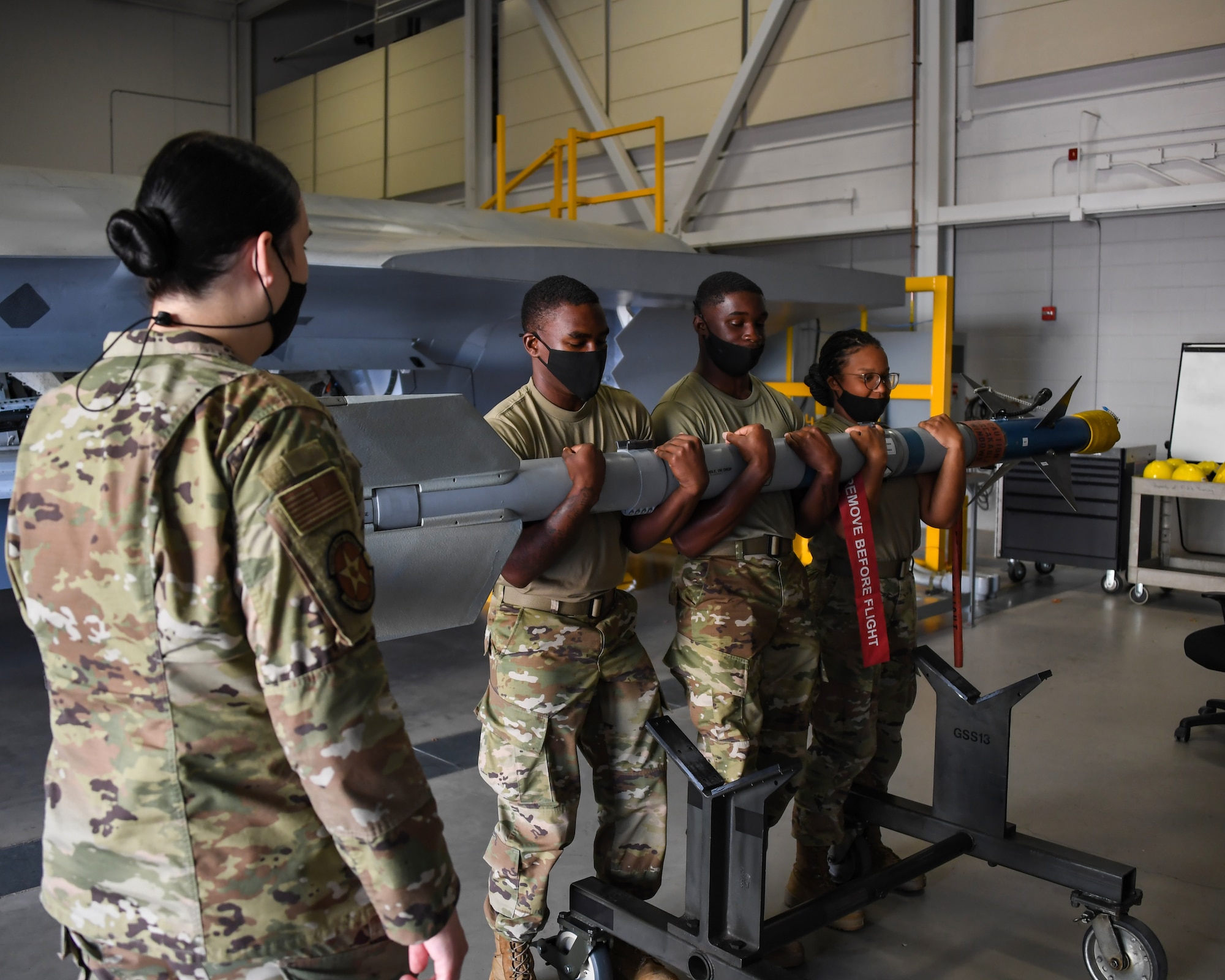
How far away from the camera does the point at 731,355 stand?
9.37 feet

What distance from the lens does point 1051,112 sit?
8.57m

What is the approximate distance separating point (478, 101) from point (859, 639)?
12224 millimetres

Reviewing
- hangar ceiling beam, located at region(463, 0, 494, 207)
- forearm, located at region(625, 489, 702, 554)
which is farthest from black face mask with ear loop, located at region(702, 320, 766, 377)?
hangar ceiling beam, located at region(463, 0, 494, 207)

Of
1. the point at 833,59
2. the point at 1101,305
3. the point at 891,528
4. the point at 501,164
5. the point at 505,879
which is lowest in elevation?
the point at 505,879

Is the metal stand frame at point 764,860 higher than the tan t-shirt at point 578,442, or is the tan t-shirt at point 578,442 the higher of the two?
the tan t-shirt at point 578,442

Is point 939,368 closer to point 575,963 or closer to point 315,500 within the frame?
point 575,963

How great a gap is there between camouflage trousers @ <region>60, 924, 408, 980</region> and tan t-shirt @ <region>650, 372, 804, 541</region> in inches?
62.0

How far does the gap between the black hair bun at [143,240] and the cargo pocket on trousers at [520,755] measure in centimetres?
144

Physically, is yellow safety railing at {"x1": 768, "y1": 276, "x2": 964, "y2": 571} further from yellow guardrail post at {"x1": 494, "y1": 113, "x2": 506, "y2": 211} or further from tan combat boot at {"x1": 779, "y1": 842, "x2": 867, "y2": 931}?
tan combat boot at {"x1": 779, "y1": 842, "x2": 867, "y2": 931}

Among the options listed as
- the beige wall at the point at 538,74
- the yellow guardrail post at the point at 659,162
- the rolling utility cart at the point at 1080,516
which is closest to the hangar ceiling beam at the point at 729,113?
the beige wall at the point at 538,74

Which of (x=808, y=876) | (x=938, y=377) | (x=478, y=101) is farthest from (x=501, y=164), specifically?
(x=808, y=876)

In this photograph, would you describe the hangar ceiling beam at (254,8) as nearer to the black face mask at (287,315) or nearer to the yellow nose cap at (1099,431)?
the yellow nose cap at (1099,431)

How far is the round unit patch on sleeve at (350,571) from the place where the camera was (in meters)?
1.11

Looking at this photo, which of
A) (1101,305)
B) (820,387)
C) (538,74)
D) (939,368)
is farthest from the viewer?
(538,74)
